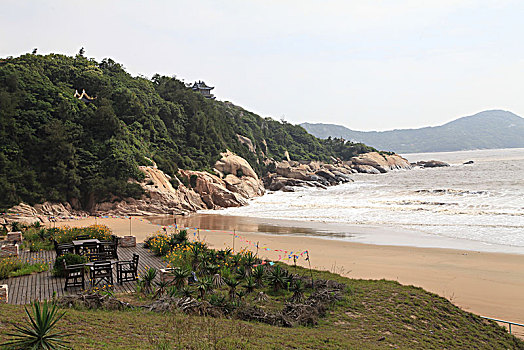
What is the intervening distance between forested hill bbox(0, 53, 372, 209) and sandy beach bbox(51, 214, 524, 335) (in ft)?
27.5

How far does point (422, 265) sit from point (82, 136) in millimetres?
29615

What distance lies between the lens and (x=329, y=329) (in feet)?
28.0

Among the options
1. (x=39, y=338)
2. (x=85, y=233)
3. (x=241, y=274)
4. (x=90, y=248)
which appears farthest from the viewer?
(x=85, y=233)

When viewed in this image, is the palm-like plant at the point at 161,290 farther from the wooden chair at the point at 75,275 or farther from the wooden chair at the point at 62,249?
the wooden chair at the point at 62,249

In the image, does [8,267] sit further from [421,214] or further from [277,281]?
[421,214]

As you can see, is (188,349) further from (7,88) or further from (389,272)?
(7,88)

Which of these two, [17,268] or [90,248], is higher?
[90,248]

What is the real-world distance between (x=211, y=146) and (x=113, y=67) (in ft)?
71.9

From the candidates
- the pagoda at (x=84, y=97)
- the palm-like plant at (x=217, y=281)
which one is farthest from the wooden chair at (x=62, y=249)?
the pagoda at (x=84, y=97)

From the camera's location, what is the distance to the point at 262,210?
3597 centimetres

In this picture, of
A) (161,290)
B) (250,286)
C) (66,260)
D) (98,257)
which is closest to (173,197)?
(98,257)

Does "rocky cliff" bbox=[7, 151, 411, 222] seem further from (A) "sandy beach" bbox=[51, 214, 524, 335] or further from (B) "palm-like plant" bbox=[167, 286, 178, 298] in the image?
(B) "palm-like plant" bbox=[167, 286, 178, 298]

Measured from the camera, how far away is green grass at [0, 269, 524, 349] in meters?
6.55

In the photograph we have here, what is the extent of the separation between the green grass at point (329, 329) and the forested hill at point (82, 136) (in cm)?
2407
